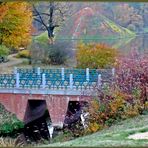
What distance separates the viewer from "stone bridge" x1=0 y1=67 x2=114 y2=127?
14688mm

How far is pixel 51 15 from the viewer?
2912 centimetres

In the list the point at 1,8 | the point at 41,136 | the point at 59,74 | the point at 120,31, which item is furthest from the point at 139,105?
the point at 120,31

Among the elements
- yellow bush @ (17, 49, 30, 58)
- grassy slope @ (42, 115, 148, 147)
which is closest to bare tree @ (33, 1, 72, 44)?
yellow bush @ (17, 49, 30, 58)

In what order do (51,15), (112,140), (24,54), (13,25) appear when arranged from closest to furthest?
1. (112,140)
2. (13,25)
3. (24,54)
4. (51,15)

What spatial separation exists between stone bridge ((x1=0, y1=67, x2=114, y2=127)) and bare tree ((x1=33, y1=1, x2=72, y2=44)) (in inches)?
514

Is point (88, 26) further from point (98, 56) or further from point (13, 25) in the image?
point (98, 56)

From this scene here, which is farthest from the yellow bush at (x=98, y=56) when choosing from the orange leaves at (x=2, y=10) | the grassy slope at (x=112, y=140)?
the grassy slope at (x=112, y=140)

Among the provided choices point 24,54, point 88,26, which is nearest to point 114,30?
point 88,26

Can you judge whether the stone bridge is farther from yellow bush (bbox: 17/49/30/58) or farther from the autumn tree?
yellow bush (bbox: 17/49/30/58)

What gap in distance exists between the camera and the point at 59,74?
51.6 feet

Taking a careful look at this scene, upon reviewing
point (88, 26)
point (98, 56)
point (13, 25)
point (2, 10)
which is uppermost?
point (2, 10)

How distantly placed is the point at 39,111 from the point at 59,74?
90.5 inches

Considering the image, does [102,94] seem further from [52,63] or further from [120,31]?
[120,31]

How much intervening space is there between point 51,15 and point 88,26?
7.74 m
